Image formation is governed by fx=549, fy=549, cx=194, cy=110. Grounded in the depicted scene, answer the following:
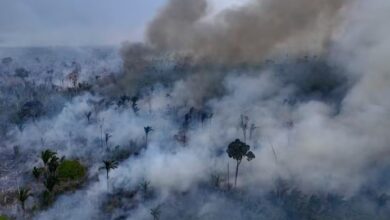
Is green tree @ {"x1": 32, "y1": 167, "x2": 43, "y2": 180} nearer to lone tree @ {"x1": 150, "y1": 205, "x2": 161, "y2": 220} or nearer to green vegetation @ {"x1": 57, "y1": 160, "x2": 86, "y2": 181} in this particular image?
green vegetation @ {"x1": 57, "y1": 160, "x2": 86, "y2": 181}

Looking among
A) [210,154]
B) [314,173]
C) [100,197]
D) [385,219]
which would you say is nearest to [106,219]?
[100,197]

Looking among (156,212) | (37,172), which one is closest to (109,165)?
(156,212)

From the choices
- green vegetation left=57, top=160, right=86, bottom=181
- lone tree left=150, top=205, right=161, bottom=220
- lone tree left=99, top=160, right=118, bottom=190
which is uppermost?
lone tree left=99, top=160, right=118, bottom=190

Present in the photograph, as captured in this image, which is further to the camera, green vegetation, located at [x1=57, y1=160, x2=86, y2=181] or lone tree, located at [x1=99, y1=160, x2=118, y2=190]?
green vegetation, located at [x1=57, y1=160, x2=86, y2=181]

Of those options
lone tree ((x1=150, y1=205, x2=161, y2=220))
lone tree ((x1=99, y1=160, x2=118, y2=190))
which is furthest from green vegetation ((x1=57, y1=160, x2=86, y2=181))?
lone tree ((x1=150, y1=205, x2=161, y2=220))

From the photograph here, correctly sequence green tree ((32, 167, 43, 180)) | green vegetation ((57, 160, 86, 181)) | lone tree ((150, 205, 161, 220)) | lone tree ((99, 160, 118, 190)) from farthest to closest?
green vegetation ((57, 160, 86, 181)) < green tree ((32, 167, 43, 180)) < lone tree ((99, 160, 118, 190)) < lone tree ((150, 205, 161, 220))

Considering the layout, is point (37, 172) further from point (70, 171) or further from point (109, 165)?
point (109, 165)

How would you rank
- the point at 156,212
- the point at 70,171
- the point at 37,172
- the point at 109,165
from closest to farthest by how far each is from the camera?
the point at 156,212 < the point at 109,165 < the point at 37,172 < the point at 70,171

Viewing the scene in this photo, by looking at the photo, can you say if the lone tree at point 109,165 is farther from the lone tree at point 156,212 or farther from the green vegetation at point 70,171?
the lone tree at point 156,212

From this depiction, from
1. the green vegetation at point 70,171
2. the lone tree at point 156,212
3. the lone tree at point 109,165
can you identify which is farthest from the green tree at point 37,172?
the lone tree at point 156,212
